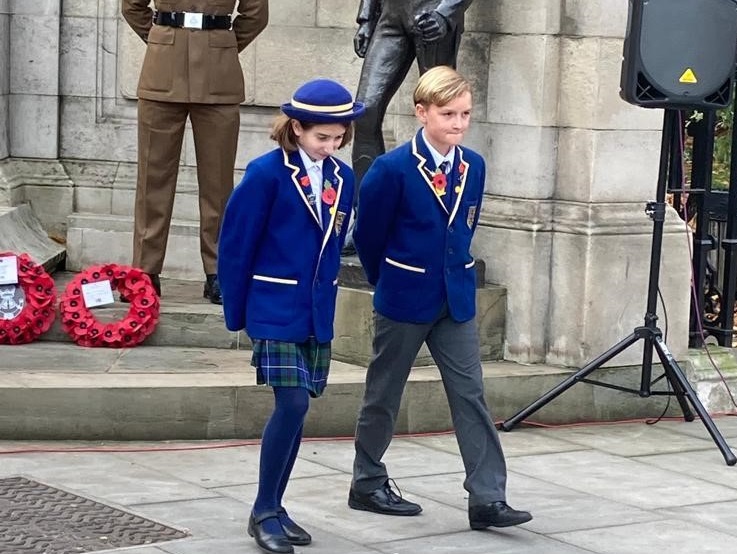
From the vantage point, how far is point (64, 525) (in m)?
6.08

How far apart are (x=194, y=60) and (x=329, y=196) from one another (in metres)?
3.30

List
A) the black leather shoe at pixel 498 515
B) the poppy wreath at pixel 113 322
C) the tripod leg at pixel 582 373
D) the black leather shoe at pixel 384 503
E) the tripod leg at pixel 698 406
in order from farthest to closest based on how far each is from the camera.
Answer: the poppy wreath at pixel 113 322
the tripod leg at pixel 582 373
the tripod leg at pixel 698 406
the black leather shoe at pixel 384 503
the black leather shoe at pixel 498 515

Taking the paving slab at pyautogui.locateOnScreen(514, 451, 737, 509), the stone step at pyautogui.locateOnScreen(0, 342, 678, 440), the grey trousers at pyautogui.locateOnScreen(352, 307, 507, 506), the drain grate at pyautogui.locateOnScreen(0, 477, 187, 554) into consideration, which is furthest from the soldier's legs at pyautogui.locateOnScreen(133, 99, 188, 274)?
the grey trousers at pyautogui.locateOnScreen(352, 307, 507, 506)

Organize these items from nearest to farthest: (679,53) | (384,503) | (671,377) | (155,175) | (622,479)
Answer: (384,503) < (622,479) < (679,53) < (671,377) < (155,175)

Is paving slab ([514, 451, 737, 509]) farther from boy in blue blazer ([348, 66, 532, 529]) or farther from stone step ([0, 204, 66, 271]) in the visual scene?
stone step ([0, 204, 66, 271])

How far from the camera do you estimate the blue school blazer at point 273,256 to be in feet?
18.9

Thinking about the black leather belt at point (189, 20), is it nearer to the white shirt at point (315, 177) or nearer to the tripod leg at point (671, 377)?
the tripod leg at point (671, 377)

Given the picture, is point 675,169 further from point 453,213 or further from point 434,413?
point 453,213

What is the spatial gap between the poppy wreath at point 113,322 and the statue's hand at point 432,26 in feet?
6.51

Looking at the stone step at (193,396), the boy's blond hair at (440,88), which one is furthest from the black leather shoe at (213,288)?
the boy's blond hair at (440,88)

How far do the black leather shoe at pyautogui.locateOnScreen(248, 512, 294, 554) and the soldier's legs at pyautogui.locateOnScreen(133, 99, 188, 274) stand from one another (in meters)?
3.48

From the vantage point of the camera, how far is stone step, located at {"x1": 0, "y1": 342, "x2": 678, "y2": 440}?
296 inches

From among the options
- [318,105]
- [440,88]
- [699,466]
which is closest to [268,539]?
[318,105]

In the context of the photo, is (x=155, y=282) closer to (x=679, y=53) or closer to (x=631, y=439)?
(x=631, y=439)
